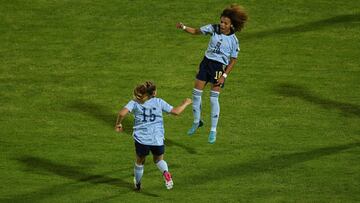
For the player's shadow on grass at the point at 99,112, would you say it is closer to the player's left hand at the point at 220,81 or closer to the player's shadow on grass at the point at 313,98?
the player's left hand at the point at 220,81

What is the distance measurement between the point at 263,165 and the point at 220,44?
260cm

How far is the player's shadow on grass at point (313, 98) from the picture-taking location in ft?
60.7

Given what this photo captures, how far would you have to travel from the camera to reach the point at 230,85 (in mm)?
19938

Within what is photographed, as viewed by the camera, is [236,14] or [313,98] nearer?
[236,14]

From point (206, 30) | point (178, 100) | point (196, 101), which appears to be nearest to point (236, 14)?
point (206, 30)

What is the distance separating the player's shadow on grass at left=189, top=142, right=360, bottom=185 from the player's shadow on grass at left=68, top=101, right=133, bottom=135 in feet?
10.4

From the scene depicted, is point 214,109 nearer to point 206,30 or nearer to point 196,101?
point 196,101

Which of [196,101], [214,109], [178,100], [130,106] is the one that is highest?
[130,106]

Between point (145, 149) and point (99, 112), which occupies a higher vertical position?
point (145, 149)

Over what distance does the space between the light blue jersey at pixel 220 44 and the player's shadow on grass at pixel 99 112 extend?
2.82 meters

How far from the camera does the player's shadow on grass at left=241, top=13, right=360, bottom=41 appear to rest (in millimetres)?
22781

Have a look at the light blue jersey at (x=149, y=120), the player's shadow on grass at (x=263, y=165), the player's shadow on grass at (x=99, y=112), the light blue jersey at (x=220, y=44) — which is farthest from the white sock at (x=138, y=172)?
the player's shadow on grass at (x=99, y=112)

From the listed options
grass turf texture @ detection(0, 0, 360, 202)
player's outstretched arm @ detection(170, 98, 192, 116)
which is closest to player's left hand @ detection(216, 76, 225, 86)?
grass turf texture @ detection(0, 0, 360, 202)

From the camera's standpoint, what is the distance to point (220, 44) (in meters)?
15.9
